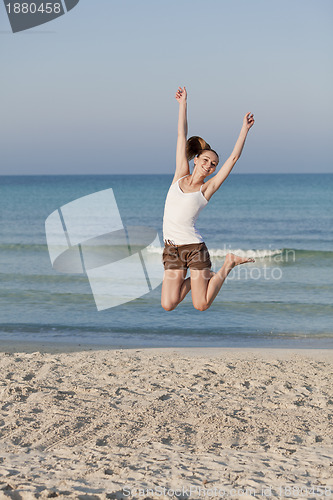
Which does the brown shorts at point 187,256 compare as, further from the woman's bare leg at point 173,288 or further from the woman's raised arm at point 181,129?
the woman's raised arm at point 181,129

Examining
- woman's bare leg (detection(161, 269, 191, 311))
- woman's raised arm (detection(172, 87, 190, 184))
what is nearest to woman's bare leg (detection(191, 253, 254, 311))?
woman's bare leg (detection(161, 269, 191, 311))

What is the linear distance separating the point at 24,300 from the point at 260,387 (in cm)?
799

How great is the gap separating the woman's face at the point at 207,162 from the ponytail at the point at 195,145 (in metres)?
0.14

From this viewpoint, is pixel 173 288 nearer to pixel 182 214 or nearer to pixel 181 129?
pixel 182 214

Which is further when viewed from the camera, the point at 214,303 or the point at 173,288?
the point at 214,303

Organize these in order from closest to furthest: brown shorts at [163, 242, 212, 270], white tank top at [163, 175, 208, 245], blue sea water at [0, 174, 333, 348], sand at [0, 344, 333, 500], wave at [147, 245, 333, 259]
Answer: sand at [0, 344, 333, 500] < white tank top at [163, 175, 208, 245] < brown shorts at [163, 242, 212, 270] < blue sea water at [0, 174, 333, 348] < wave at [147, 245, 333, 259]

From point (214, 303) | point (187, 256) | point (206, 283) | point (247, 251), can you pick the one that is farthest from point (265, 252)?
point (187, 256)

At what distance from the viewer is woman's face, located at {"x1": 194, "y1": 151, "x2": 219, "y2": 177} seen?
6.00 metres

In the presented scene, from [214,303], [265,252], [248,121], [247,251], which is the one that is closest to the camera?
[248,121]

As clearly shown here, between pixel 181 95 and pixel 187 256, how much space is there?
1.57 metres

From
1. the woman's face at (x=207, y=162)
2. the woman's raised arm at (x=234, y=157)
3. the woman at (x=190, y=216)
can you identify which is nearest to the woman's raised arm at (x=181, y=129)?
the woman at (x=190, y=216)

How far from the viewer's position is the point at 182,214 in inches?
235

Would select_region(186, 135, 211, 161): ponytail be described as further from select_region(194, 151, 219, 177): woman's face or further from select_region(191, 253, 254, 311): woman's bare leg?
select_region(191, 253, 254, 311): woman's bare leg

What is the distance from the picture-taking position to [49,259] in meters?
20.3
